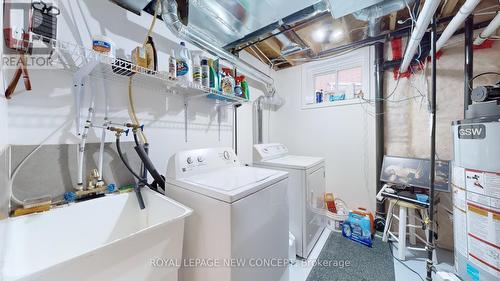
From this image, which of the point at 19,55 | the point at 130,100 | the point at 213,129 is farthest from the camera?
the point at 213,129

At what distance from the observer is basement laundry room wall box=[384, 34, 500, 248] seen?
192 centimetres

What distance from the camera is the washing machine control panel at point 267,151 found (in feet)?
6.89

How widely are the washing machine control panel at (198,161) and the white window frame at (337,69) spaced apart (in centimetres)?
189

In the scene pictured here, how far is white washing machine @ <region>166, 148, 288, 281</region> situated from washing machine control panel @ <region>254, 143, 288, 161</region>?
718 millimetres

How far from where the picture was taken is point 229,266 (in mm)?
914

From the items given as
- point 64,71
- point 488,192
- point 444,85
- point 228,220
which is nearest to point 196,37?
point 64,71

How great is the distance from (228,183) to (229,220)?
24 cm

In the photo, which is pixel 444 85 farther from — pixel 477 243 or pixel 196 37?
pixel 196 37

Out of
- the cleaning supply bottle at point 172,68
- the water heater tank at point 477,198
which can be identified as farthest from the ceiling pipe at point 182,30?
the water heater tank at point 477,198

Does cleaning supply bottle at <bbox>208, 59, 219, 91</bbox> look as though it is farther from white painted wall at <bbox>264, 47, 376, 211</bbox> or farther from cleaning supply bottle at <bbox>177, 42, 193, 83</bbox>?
white painted wall at <bbox>264, 47, 376, 211</bbox>

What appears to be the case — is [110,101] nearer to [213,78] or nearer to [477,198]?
[213,78]

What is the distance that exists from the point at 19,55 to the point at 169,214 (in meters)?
1.06

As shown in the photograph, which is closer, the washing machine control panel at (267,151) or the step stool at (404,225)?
the step stool at (404,225)

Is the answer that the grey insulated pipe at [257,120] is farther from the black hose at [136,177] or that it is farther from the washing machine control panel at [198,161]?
the black hose at [136,177]
